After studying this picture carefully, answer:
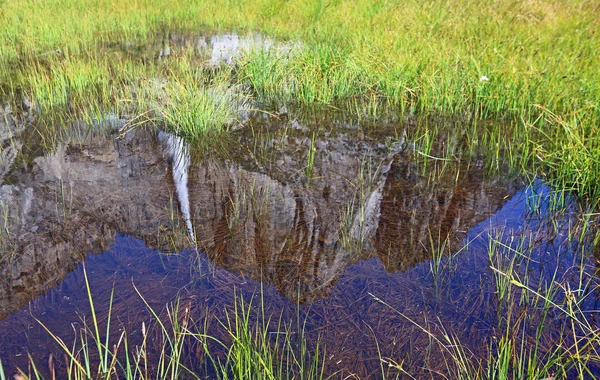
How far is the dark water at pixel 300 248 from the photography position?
2213 millimetres

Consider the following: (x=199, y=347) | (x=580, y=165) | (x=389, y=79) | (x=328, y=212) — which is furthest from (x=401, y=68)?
(x=199, y=347)

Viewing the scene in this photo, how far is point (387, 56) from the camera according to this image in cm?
523

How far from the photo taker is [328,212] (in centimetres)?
328

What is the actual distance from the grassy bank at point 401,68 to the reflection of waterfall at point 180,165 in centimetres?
18

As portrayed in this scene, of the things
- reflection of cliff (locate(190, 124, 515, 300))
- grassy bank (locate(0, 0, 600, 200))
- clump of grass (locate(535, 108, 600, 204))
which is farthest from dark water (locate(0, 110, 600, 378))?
grassy bank (locate(0, 0, 600, 200))

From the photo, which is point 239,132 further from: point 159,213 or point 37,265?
point 37,265

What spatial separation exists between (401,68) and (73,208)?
3.51 m

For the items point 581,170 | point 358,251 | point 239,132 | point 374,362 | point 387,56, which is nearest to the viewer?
point 374,362

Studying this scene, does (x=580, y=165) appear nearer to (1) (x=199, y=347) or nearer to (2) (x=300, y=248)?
(2) (x=300, y=248)

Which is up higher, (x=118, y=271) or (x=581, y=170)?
(x=581, y=170)

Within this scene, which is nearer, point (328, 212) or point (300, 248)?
point (300, 248)

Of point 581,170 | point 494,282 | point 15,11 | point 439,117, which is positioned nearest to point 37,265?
point 494,282

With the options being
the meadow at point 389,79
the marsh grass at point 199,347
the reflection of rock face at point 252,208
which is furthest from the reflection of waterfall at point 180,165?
the marsh grass at point 199,347

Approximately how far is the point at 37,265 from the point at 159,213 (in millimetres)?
813
